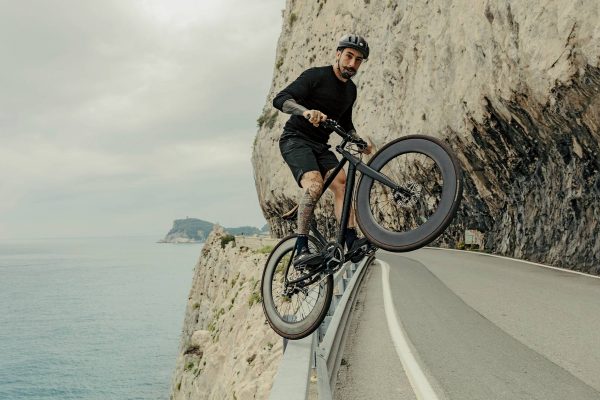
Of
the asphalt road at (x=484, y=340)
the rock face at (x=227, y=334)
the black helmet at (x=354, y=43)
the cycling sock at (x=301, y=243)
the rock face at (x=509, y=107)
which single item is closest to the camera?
the black helmet at (x=354, y=43)

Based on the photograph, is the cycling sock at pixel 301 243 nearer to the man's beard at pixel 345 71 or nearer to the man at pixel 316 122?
the man at pixel 316 122

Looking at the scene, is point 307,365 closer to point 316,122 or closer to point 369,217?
point 369,217

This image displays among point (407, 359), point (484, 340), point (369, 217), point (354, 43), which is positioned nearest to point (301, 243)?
point (369, 217)

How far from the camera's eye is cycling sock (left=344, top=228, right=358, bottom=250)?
3527 millimetres

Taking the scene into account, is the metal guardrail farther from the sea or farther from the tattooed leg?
the sea

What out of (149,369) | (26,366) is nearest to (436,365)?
(149,369)

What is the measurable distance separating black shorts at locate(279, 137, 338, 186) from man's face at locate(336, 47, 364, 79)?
656mm

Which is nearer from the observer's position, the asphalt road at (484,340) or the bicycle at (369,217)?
the bicycle at (369,217)

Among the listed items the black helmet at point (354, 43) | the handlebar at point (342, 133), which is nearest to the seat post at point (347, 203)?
the handlebar at point (342, 133)

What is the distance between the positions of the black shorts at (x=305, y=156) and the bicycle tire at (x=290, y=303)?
2.13 ft

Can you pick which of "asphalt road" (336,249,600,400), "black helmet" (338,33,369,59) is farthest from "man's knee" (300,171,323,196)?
"asphalt road" (336,249,600,400)

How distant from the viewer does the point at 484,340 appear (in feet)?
21.1

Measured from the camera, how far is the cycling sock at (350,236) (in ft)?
11.6

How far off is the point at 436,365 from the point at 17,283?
218 metres
